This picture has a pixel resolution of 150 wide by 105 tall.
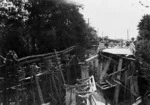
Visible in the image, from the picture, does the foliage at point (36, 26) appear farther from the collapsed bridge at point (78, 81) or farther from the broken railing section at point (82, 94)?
the broken railing section at point (82, 94)

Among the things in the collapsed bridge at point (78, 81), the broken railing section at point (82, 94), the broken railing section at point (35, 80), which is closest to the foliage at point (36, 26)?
the collapsed bridge at point (78, 81)

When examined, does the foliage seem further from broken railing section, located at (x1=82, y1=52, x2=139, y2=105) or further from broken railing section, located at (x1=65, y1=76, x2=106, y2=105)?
broken railing section, located at (x1=65, y1=76, x2=106, y2=105)

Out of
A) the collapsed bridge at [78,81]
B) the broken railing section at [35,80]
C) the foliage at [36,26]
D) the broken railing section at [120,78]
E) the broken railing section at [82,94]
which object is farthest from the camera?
the foliage at [36,26]

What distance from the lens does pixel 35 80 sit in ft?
35.2

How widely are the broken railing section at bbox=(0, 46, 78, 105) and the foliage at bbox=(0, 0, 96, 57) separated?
8041 millimetres

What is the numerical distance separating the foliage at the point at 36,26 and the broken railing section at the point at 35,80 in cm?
804

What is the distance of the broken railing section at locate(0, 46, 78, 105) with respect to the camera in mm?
9344

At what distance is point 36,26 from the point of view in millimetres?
24062

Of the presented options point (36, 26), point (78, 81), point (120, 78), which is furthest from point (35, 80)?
point (36, 26)

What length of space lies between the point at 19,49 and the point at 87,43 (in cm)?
710

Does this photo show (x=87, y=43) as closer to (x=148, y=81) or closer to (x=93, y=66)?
(x=93, y=66)

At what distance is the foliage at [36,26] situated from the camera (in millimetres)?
23219

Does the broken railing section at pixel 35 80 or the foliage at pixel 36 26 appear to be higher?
the foliage at pixel 36 26

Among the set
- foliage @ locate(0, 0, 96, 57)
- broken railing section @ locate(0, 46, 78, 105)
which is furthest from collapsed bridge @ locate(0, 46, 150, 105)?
foliage @ locate(0, 0, 96, 57)
